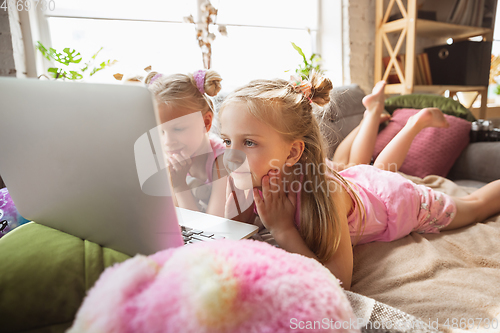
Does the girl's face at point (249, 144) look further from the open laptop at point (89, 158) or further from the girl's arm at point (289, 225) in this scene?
the open laptop at point (89, 158)

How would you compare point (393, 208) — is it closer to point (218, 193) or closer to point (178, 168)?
point (218, 193)

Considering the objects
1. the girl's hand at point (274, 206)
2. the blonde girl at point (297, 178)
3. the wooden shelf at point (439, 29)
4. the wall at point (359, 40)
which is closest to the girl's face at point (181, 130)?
the blonde girl at point (297, 178)

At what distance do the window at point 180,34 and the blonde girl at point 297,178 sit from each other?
3.51 feet

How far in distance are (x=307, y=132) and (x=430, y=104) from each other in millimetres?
1365

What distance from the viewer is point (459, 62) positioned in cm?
255

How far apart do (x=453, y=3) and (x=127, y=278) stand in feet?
10.4

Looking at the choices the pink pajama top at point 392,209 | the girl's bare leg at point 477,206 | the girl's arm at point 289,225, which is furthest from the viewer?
the girl's bare leg at point 477,206

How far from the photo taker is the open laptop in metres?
0.36

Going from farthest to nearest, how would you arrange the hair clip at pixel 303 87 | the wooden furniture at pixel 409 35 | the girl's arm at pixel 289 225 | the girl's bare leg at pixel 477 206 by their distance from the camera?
1. the wooden furniture at pixel 409 35
2. the girl's bare leg at pixel 477 206
3. the hair clip at pixel 303 87
4. the girl's arm at pixel 289 225

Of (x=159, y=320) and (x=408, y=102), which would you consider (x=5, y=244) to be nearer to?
(x=159, y=320)

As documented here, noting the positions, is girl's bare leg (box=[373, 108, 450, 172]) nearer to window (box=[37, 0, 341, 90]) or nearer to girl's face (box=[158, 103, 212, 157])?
window (box=[37, 0, 341, 90])

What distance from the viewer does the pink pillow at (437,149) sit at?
1616 mm

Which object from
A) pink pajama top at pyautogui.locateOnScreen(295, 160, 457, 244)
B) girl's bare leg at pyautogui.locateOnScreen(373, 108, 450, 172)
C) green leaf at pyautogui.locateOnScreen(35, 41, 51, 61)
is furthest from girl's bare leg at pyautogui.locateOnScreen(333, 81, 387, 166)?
green leaf at pyautogui.locateOnScreen(35, 41, 51, 61)

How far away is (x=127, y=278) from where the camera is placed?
0.89ft
